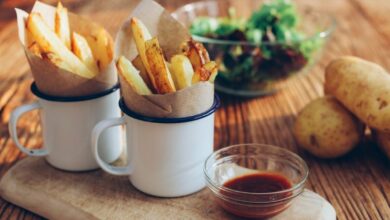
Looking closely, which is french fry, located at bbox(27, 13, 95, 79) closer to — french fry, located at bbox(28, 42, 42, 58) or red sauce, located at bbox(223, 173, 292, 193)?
french fry, located at bbox(28, 42, 42, 58)

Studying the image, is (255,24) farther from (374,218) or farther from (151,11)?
(374,218)

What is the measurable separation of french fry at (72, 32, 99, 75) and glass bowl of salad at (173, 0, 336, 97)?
48 centimetres

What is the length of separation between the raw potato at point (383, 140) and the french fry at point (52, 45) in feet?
2.03

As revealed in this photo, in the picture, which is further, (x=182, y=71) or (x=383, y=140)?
(x=383, y=140)

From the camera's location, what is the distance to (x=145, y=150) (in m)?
1.07

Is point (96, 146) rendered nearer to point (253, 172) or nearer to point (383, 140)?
point (253, 172)

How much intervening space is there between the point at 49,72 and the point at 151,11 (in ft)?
0.74

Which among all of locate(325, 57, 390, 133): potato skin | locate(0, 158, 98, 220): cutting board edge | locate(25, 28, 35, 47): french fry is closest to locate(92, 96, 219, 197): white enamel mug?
locate(0, 158, 98, 220): cutting board edge

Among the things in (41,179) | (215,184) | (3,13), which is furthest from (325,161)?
(3,13)

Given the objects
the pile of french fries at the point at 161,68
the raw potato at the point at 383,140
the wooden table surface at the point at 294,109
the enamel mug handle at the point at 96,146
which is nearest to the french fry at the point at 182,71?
the pile of french fries at the point at 161,68

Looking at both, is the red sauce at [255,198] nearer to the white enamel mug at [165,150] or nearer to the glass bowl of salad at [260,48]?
the white enamel mug at [165,150]

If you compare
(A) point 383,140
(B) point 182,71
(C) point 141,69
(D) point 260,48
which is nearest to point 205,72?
(B) point 182,71

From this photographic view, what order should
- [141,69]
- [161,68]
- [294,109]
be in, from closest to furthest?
[161,68] < [141,69] < [294,109]

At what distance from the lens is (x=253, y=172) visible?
45.8 inches
